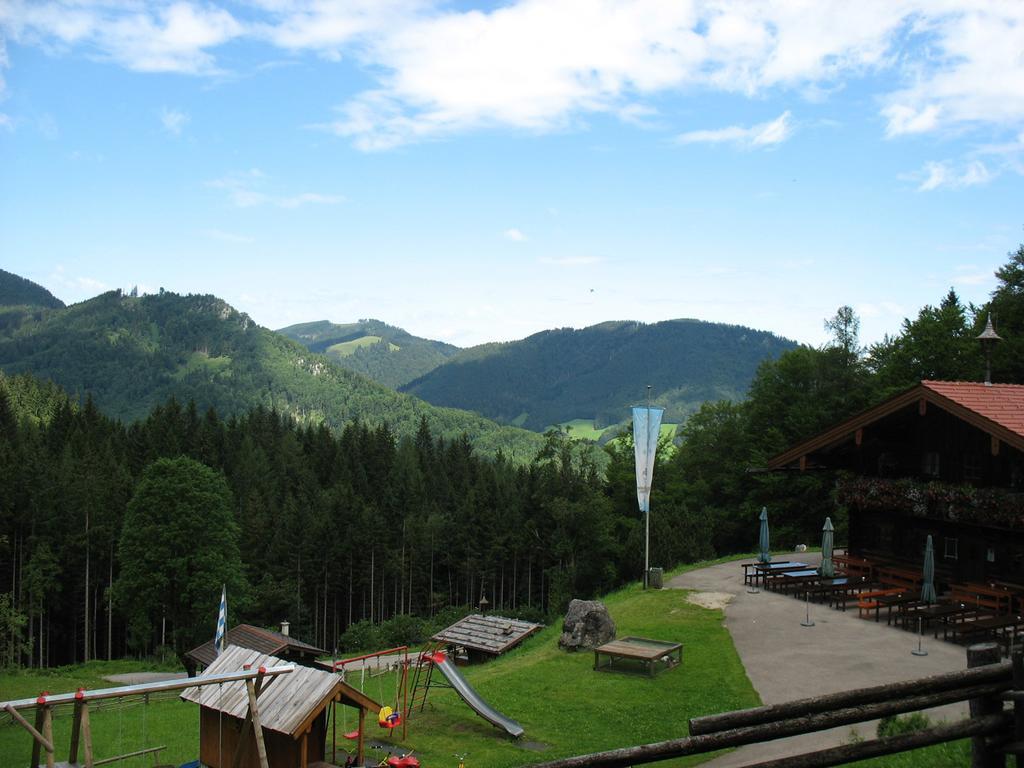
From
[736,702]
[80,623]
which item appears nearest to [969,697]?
[736,702]

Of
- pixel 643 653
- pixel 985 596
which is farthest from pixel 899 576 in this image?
pixel 643 653

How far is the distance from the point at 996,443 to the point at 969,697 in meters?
19.4

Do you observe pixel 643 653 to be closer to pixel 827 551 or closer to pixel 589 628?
pixel 589 628

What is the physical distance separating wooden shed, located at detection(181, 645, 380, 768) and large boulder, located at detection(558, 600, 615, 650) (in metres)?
7.12

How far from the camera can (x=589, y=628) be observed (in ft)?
71.2

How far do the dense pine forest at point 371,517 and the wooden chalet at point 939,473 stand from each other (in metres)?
13.7

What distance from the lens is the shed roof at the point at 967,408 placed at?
2212 centimetres

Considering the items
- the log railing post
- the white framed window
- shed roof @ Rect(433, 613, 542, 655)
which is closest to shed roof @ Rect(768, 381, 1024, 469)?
the white framed window

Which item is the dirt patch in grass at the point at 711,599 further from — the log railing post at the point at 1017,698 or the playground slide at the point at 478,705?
the log railing post at the point at 1017,698

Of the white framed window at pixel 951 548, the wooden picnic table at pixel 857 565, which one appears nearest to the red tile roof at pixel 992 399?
the white framed window at pixel 951 548

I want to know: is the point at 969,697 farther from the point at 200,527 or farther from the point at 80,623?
the point at 80,623

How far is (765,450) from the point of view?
150ft

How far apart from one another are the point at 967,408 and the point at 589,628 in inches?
479

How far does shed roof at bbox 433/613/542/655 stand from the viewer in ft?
94.8
